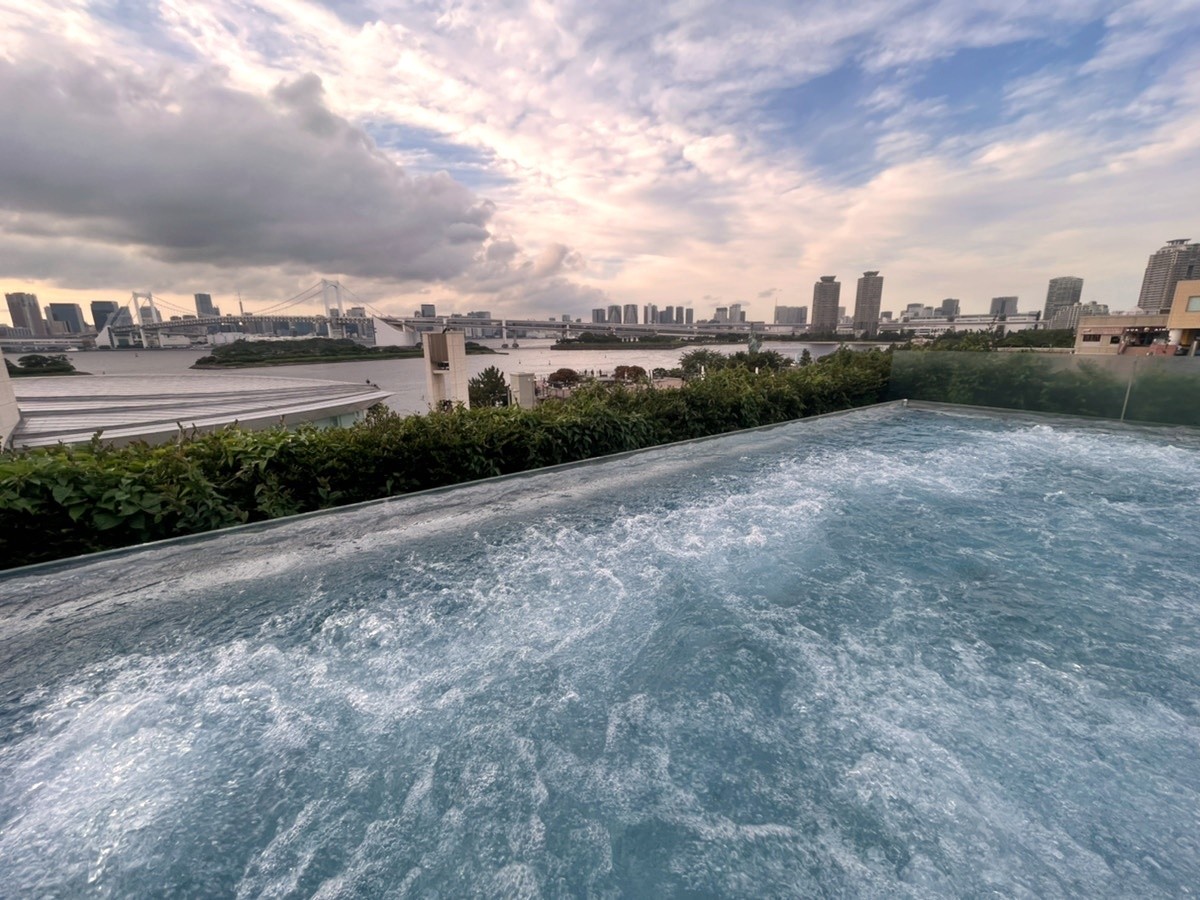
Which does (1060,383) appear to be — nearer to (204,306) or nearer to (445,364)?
(445,364)

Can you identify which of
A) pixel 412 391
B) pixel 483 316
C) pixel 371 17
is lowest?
pixel 412 391

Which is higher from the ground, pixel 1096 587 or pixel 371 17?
A: pixel 371 17

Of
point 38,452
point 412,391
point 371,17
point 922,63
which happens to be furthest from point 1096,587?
point 412,391

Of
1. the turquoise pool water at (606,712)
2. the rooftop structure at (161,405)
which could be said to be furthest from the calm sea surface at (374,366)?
the turquoise pool water at (606,712)

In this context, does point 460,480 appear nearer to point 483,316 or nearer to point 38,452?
point 38,452

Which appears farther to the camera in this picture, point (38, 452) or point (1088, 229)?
point (1088, 229)

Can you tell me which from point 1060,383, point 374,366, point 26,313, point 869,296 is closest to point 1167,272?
point 869,296
